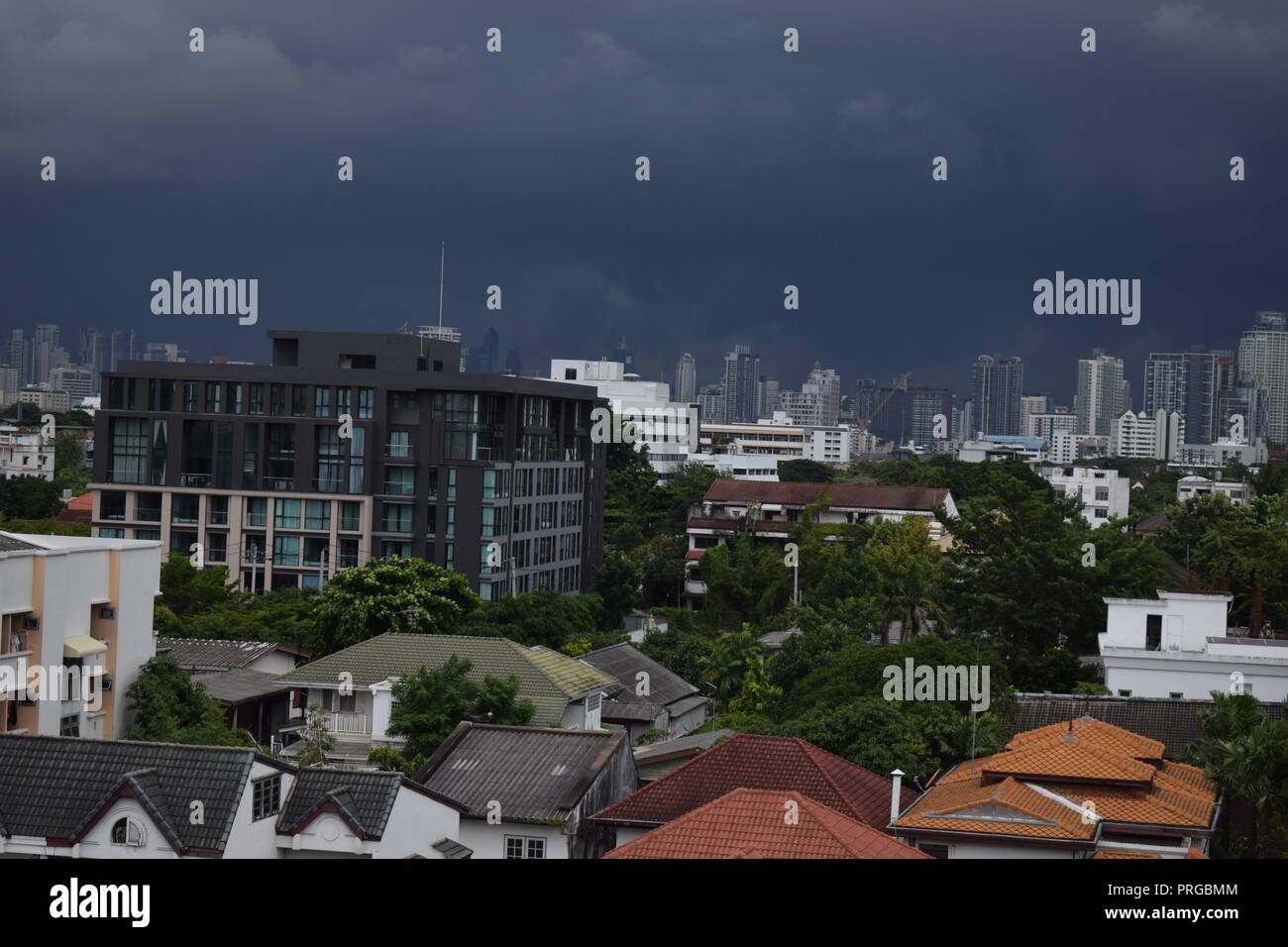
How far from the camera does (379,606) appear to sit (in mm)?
34469

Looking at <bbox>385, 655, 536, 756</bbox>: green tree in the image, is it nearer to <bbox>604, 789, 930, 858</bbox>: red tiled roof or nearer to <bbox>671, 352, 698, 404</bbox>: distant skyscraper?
<bbox>604, 789, 930, 858</bbox>: red tiled roof

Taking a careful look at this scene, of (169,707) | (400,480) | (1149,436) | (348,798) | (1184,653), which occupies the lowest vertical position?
(169,707)

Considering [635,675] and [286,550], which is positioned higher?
[286,550]

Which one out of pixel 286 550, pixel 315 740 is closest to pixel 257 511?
pixel 286 550

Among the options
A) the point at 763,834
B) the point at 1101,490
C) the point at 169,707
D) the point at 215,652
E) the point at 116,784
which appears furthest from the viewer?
the point at 1101,490

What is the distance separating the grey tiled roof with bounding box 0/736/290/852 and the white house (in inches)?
716

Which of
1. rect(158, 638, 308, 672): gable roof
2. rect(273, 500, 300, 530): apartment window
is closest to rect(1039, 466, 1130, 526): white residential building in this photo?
rect(273, 500, 300, 530): apartment window

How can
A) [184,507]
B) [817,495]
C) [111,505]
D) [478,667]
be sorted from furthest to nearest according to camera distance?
1. [817,495]
2. [111,505]
3. [184,507]
4. [478,667]

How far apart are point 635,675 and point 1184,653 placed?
1121 centimetres

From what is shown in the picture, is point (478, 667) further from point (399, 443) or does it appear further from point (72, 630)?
point (399, 443)

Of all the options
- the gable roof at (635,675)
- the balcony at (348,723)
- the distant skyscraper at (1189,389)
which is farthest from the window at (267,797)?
the distant skyscraper at (1189,389)
